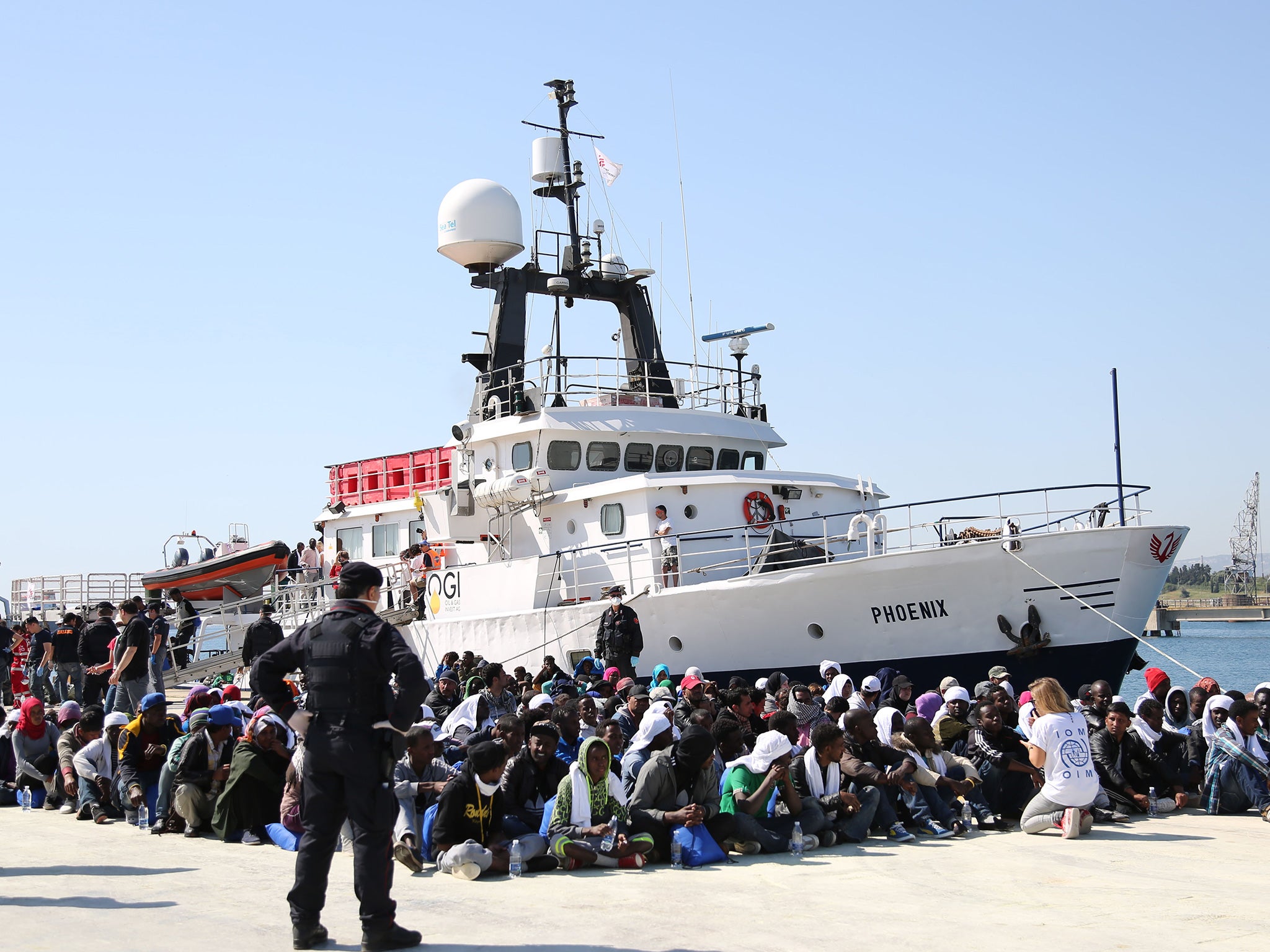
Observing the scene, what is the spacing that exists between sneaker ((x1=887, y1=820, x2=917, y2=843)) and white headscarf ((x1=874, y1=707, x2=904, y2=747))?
71cm

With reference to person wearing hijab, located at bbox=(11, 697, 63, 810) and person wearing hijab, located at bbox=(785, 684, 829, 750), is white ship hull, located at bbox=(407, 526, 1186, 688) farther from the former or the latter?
person wearing hijab, located at bbox=(11, 697, 63, 810)

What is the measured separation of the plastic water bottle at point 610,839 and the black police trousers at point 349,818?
2.32 metres

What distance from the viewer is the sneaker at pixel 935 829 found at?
29.7ft

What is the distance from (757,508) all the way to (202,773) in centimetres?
1093

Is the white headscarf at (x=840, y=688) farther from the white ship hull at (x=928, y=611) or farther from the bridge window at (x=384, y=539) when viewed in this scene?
the bridge window at (x=384, y=539)

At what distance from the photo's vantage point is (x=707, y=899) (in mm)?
6867

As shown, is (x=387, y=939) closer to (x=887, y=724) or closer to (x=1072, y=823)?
(x=887, y=724)

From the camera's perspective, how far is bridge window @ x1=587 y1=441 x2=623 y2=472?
20469 millimetres

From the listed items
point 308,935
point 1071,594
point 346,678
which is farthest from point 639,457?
point 308,935

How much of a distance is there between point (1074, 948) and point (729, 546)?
13.0m

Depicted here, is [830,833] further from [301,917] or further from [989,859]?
[301,917]

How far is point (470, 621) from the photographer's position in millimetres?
19828

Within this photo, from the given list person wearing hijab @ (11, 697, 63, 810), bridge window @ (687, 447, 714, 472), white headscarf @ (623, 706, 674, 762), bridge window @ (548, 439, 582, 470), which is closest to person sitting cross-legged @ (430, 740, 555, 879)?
white headscarf @ (623, 706, 674, 762)

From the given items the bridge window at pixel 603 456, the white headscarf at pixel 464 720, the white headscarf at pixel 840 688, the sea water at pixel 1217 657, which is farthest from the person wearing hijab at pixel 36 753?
the sea water at pixel 1217 657
